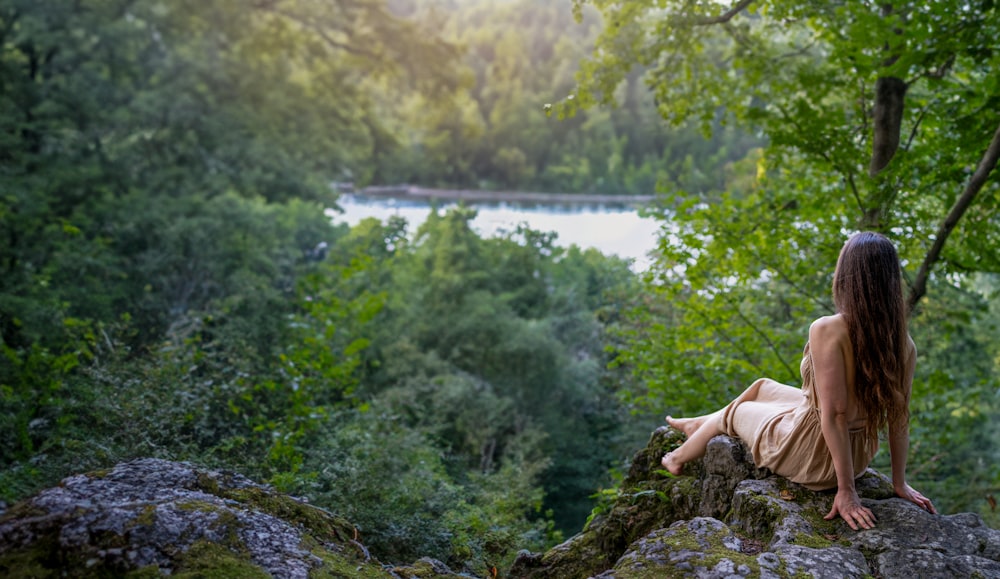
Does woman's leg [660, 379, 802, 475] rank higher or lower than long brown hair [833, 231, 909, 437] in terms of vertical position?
lower

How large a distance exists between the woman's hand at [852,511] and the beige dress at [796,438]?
156 millimetres

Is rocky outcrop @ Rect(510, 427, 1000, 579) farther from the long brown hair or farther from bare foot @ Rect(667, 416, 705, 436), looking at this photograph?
the long brown hair

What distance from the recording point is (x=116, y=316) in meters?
12.1

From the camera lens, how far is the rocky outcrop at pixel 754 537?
246cm

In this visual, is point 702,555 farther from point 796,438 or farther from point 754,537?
point 796,438

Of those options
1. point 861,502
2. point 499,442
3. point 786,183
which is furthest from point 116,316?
point 861,502

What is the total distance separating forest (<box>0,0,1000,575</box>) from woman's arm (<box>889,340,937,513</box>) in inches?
74.6

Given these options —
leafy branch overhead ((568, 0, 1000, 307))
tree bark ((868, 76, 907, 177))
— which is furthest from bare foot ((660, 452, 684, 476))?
tree bark ((868, 76, 907, 177))

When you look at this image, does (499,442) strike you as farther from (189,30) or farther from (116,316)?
(189,30)

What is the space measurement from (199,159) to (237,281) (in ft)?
20.8

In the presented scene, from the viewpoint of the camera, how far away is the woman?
285cm

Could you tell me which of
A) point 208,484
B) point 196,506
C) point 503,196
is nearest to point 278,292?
point 208,484

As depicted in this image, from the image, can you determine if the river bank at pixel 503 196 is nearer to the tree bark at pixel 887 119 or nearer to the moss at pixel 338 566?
the tree bark at pixel 887 119

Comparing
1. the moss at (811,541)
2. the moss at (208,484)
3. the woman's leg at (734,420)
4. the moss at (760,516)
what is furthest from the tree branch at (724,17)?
the moss at (208,484)
